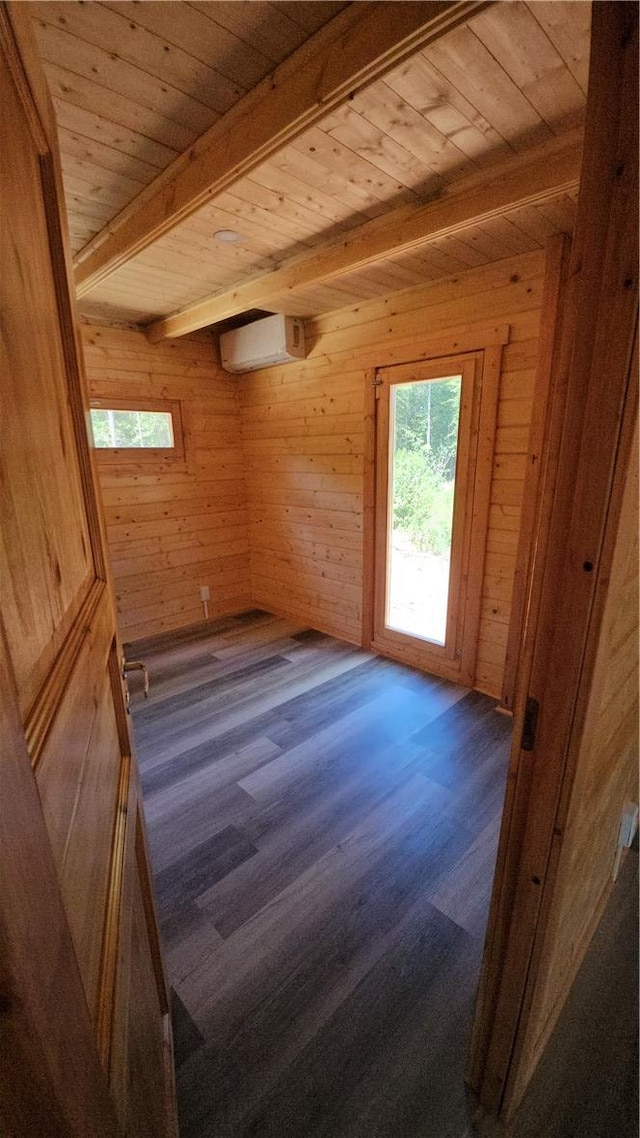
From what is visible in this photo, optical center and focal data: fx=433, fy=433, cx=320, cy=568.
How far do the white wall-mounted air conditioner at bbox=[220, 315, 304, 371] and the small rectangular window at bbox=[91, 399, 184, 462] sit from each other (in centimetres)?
67

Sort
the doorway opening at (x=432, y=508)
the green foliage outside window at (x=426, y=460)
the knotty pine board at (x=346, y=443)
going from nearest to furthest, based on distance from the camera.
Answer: the knotty pine board at (x=346, y=443), the doorway opening at (x=432, y=508), the green foliage outside window at (x=426, y=460)

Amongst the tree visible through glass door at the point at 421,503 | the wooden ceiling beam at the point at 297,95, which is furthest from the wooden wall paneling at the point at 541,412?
the wooden ceiling beam at the point at 297,95

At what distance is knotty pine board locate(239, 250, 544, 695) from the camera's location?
2.44 metres

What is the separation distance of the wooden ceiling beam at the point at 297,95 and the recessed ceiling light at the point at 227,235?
14.3 inches

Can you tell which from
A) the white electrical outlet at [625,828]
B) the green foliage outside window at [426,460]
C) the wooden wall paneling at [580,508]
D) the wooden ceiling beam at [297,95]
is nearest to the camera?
the wooden wall paneling at [580,508]

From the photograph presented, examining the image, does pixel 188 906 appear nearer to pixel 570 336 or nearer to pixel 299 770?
pixel 299 770

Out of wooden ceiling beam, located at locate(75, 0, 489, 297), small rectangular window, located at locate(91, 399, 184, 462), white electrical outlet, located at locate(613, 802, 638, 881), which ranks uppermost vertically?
wooden ceiling beam, located at locate(75, 0, 489, 297)

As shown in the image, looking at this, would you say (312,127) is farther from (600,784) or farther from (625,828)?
(625,828)

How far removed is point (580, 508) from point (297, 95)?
150cm

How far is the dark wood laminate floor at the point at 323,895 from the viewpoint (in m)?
1.12

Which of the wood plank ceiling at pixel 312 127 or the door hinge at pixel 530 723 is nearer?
the door hinge at pixel 530 723

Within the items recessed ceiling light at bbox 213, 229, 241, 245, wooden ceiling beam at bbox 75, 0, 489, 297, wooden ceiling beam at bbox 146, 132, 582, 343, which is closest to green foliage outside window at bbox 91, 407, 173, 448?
wooden ceiling beam at bbox 146, 132, 582, 343

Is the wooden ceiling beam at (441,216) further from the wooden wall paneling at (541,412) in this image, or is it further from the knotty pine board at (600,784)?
the knotty pine board at (600,784)

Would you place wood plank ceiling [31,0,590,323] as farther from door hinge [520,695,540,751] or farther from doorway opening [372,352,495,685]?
door hinge [520,695,540,751]
